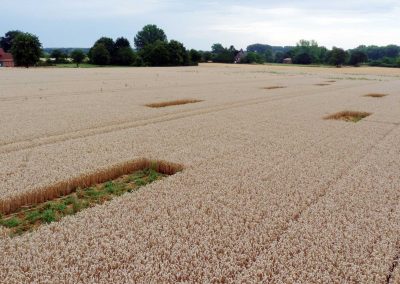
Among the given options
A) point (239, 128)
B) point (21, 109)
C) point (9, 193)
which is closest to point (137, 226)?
point (9, 193)

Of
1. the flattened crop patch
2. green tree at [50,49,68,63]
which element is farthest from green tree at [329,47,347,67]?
the flattened crop patch

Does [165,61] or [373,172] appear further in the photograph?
[165,61]

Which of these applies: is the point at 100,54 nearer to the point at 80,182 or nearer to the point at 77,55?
the point at 77,55

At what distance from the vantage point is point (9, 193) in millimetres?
7441

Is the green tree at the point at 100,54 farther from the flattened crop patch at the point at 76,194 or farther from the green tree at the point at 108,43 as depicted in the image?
the flattened crop patch at the point at 76,194

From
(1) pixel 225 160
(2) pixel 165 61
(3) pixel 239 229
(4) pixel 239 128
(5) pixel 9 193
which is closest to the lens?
(3) pixel 239 229

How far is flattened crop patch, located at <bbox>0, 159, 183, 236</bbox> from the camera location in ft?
22.6

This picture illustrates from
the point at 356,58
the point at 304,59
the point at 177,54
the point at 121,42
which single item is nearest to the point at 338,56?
the point at 356,58

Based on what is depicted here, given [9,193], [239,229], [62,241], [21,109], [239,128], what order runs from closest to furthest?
1. [62,241]
2. [239,229]
3. [9,193]
4. [239,128]
5. [21,109]

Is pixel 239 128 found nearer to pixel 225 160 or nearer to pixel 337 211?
pixel 225 160

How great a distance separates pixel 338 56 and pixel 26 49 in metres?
100.0

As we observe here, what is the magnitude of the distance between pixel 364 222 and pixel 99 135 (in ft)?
31.1

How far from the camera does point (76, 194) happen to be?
8.21 meters

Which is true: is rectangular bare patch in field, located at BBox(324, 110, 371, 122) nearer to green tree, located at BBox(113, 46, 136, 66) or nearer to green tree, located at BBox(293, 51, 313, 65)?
green tree, located at BBox(113, 46, 136, 66)
